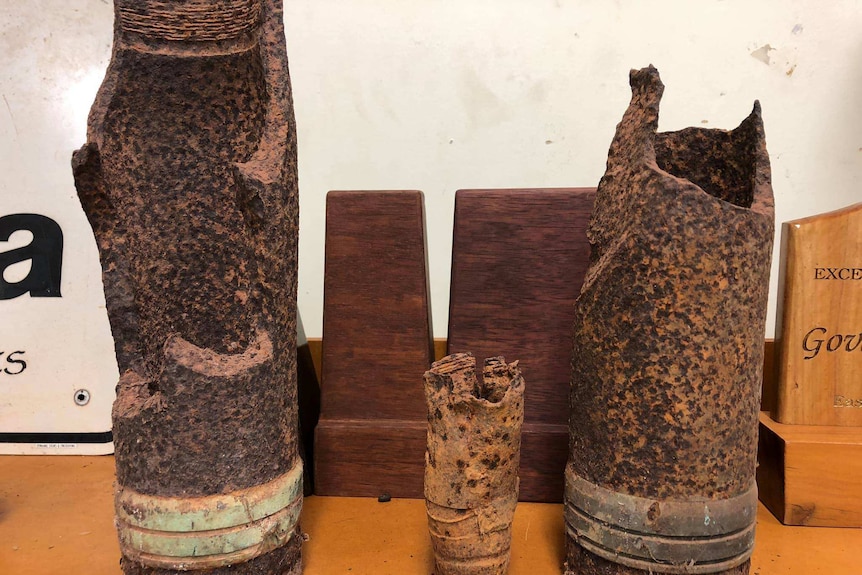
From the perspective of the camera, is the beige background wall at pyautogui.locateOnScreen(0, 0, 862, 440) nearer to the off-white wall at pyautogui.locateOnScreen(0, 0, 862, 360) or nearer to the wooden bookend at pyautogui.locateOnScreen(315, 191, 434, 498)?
the off-white wall at pyautogui.locateOnScreen(0, 0, 862, 360)

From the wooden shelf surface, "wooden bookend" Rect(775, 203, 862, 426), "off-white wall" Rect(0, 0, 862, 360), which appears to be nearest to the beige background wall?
"off-white wall" Rect(0, 0, 862, 360)

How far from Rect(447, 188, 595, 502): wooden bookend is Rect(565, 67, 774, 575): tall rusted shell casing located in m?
0.43

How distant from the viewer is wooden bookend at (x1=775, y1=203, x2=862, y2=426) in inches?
69.0

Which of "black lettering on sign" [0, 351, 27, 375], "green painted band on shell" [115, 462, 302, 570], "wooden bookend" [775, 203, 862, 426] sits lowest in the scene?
A: "green painted band on shell" [115, 462, 302, 570]

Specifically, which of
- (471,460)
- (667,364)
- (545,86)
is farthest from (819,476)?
(545,86)

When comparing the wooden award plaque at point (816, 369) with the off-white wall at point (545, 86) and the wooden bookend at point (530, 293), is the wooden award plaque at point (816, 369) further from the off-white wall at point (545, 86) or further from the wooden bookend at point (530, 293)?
the off-white wall at point (545, 86)

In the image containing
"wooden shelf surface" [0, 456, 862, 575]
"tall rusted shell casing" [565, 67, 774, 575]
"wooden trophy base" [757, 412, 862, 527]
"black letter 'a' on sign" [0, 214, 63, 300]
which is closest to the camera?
"tall rusted shell casing" [565, 67, 774, 575]

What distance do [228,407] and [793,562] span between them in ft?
4.20

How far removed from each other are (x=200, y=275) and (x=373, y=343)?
1.96ft

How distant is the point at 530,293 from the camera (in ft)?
6.09

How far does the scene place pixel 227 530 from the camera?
131 centimetres

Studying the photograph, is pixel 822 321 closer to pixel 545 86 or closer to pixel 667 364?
pixel 667 364

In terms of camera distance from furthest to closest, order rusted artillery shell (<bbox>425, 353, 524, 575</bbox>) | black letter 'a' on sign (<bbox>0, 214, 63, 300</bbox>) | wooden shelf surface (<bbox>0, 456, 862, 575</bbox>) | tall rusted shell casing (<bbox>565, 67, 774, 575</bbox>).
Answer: black letter 'a' on sign (<bbox>0, 214, 63, 300</bbox>) → wooden shelf surface (<bbox>0, 456, 862, 575</bbox>) → rusted artillery shell (<bbox>425, 353, 524, 575</bbox>) → tall rusted shell casing (<bbox>565, 67, 774, 575</bbox>)

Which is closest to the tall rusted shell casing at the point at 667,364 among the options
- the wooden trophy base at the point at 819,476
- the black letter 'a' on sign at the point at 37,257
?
the wooden trophy base at the point at 819,476
